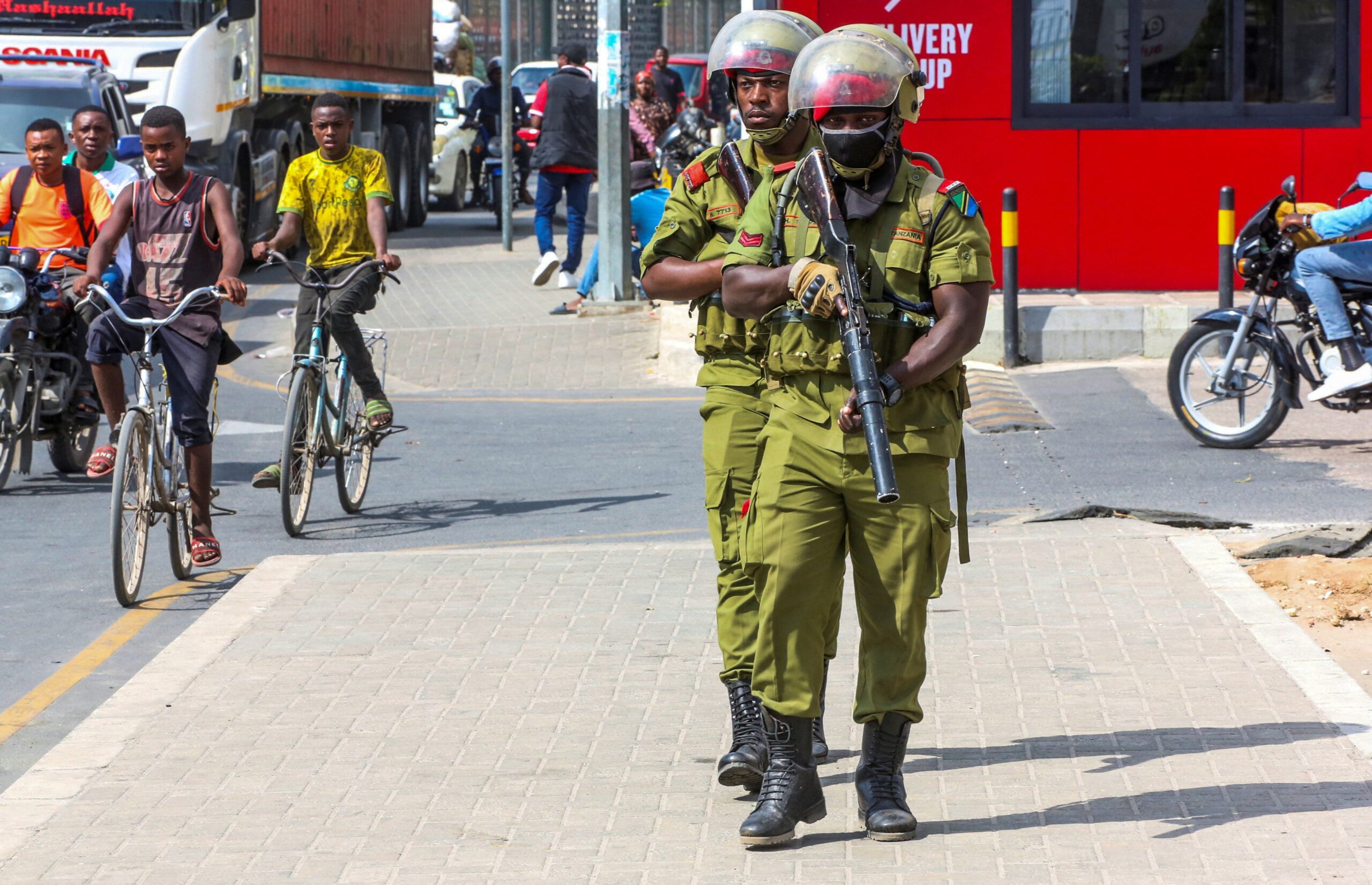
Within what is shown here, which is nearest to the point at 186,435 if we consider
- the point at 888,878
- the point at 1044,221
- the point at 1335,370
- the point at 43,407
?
the point at 43,407

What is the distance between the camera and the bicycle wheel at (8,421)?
9625 mm

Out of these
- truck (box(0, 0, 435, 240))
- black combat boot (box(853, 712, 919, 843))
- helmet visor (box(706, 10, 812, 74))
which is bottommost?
black combat boot (box(853, 712, 919, 843))

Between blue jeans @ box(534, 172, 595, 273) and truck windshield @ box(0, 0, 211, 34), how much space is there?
3.64 metres

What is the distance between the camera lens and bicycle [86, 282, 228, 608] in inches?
284

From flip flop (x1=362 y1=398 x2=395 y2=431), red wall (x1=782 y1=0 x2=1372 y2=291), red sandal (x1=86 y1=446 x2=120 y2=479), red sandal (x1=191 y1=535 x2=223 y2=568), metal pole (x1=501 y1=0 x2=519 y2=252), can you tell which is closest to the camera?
red sandal (x1=191 y1=535 x2=223 y2=568)

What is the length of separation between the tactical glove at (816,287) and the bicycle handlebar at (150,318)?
393cm

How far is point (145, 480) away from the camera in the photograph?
748cm

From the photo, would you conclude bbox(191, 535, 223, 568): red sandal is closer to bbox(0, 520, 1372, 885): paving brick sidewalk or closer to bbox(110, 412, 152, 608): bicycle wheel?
bbox(110, 412, 152, 608): bicycle wheel

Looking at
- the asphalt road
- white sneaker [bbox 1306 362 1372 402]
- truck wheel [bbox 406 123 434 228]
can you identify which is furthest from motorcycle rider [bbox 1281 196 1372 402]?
truck wheel [bbox 406 123 434 228]

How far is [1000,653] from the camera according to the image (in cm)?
601

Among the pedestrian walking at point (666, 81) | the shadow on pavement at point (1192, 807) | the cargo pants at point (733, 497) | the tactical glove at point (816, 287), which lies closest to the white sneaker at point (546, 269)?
the pedestrian walking at point (666, 81)

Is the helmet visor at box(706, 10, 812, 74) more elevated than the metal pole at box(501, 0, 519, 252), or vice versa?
the metal pole at box(501, 0, 519, 252)

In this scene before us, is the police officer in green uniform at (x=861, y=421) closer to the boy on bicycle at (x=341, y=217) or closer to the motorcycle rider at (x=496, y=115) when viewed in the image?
the boy on bicycle at (x=341, y=217)

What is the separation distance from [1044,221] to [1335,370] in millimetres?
5014
